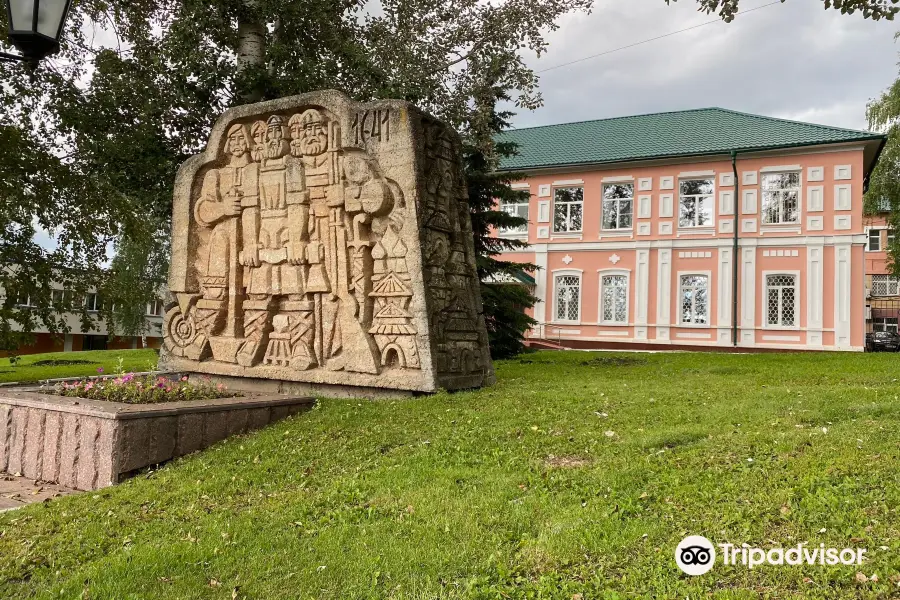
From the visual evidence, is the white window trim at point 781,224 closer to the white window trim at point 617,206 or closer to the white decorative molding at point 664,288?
the white decorative molding at point 664,288

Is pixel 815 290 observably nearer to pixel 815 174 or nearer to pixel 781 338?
pixel 781 338

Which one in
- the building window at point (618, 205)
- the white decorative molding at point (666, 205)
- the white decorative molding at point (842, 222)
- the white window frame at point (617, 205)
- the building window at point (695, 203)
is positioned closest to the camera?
the white decorative molding at point (842, 222)

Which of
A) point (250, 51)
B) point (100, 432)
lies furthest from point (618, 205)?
point (100, 432)

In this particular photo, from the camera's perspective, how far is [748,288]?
2139 cm

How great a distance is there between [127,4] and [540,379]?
9313 mm

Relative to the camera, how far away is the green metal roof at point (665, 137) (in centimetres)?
2128

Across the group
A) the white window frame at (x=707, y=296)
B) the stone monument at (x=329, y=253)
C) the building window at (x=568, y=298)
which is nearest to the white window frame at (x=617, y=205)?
the building window at (x=568, y=298)

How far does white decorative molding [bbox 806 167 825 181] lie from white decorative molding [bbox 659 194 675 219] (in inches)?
156

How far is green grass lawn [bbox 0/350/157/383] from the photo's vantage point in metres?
12.7

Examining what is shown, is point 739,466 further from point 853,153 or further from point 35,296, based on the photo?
point 853,153

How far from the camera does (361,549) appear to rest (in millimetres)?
3932

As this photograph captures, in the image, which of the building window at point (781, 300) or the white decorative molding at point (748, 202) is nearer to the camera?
the building window at point (781, 300)

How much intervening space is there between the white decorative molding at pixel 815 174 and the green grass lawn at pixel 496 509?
1574 cm

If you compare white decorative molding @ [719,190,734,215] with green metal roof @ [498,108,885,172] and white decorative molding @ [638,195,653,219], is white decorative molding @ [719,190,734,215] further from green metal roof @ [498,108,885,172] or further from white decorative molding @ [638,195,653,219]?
white decorative molding @ [638,195,653,219]
